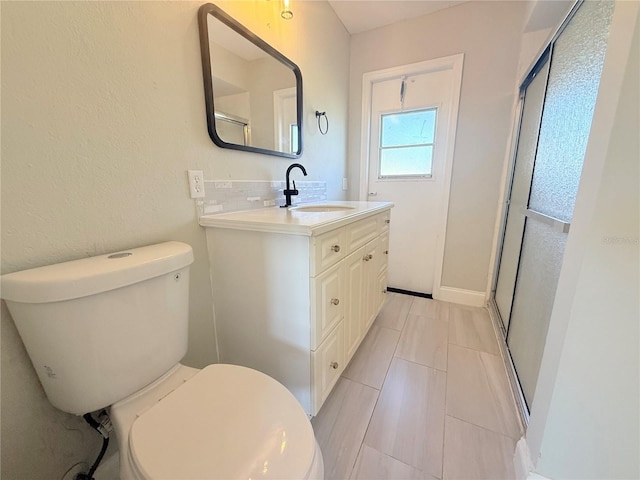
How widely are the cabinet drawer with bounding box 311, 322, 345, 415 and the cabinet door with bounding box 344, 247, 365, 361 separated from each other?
0.08 m

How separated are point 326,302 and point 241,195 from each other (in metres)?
0.68

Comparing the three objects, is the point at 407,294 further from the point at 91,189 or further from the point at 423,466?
the point at 91,189

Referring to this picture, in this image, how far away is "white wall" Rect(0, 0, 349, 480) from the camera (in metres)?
0.60

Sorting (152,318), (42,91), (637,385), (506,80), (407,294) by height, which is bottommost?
(407,294)

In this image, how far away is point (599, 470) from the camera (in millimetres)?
750

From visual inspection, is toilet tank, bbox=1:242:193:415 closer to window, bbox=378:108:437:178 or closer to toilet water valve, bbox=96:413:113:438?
toilet water valve, bbox=96:413:113:438

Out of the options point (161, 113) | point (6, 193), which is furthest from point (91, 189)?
point (161, 113)

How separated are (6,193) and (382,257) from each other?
1.64 metres

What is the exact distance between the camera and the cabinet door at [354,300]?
1.19 metres

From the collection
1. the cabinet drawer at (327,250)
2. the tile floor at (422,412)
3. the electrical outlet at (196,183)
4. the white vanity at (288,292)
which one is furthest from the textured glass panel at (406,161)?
the electrical outlet at (196,183)

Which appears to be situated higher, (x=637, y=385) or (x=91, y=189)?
(x=91, y=189)

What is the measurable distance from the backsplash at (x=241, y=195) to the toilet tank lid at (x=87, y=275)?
0.37m

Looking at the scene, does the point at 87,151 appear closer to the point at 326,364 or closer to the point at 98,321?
the point at 98,321

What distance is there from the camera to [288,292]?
0.94 m
